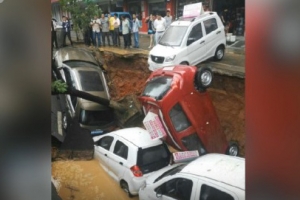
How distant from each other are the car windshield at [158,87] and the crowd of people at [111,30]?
133mm

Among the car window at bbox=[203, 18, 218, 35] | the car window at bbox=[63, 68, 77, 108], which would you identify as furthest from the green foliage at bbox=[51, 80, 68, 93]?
the car window at bbox=[203, 18, 218, 35]

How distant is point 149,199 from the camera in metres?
1.45

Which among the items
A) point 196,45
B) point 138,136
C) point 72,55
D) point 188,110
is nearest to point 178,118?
point 188,110

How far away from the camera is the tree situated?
148cm

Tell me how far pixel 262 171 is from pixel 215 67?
0.38 m

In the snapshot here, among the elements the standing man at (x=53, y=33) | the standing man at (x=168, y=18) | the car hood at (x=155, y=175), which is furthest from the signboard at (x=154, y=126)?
the standing man at (x=53, y=33)

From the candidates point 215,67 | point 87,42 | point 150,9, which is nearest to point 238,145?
point 215,67

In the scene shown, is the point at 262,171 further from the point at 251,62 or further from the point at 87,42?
the point at 87,42

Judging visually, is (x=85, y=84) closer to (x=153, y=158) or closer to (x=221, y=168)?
(x=153, y=158)

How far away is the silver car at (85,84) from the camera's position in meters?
1.51

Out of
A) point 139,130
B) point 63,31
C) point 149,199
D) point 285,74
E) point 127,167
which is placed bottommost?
point 149,199

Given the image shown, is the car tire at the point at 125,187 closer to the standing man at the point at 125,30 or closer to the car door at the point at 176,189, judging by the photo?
the car door at the point at 176,189

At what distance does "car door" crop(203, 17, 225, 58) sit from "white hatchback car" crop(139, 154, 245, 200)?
370 millimetres

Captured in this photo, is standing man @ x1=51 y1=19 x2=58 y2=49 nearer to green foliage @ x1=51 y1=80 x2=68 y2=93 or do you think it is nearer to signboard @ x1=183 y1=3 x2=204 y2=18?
green foliage @ x1=51 y1=80 x2=68 y2=93
